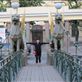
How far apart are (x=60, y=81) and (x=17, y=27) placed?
41.3ft

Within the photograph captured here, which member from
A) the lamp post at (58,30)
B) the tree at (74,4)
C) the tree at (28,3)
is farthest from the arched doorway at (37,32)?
the lamp post at (58,30)

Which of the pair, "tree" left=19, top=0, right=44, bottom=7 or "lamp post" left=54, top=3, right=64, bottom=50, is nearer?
"lamp post" left=54, top=3, right=64, bottom=50

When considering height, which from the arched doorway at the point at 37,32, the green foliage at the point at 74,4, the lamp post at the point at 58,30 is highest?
the green foliage at the point at 74,4

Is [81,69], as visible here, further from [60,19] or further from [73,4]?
[73,4]

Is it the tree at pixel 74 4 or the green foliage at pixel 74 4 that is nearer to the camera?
the green foliage at pixel 74 4

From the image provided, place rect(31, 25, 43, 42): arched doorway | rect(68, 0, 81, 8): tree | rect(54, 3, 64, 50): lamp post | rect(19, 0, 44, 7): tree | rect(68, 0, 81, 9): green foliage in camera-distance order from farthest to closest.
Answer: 1. rect(31, 25, 43, 42): arched doorway
2. rect(68, 0, 81, 8): tree
3. rect(68, 0, 81, 9): green foliage
4. rect(19, 0, 44, 7): tree
5. rect(54, 3, 64, 50): lamp post

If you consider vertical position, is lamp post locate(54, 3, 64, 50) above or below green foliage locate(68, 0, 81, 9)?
below

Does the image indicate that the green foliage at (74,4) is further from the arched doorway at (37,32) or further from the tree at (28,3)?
the arched doorway at (37,32)

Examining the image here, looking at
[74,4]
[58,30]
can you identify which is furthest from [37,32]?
[58,30]

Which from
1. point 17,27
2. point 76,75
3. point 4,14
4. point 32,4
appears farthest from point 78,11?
point 76,75

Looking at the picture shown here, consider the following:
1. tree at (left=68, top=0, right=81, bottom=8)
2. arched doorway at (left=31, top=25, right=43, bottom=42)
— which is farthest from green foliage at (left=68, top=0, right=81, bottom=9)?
arched doorway at (left=31, top=25, right=43, bottom=42)

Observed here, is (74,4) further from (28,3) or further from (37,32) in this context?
(37,32)

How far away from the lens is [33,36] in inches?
2611

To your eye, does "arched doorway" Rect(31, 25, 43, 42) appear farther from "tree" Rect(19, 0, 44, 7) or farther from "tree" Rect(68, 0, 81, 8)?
"tree" Rect(19, 0, 44, 7)
